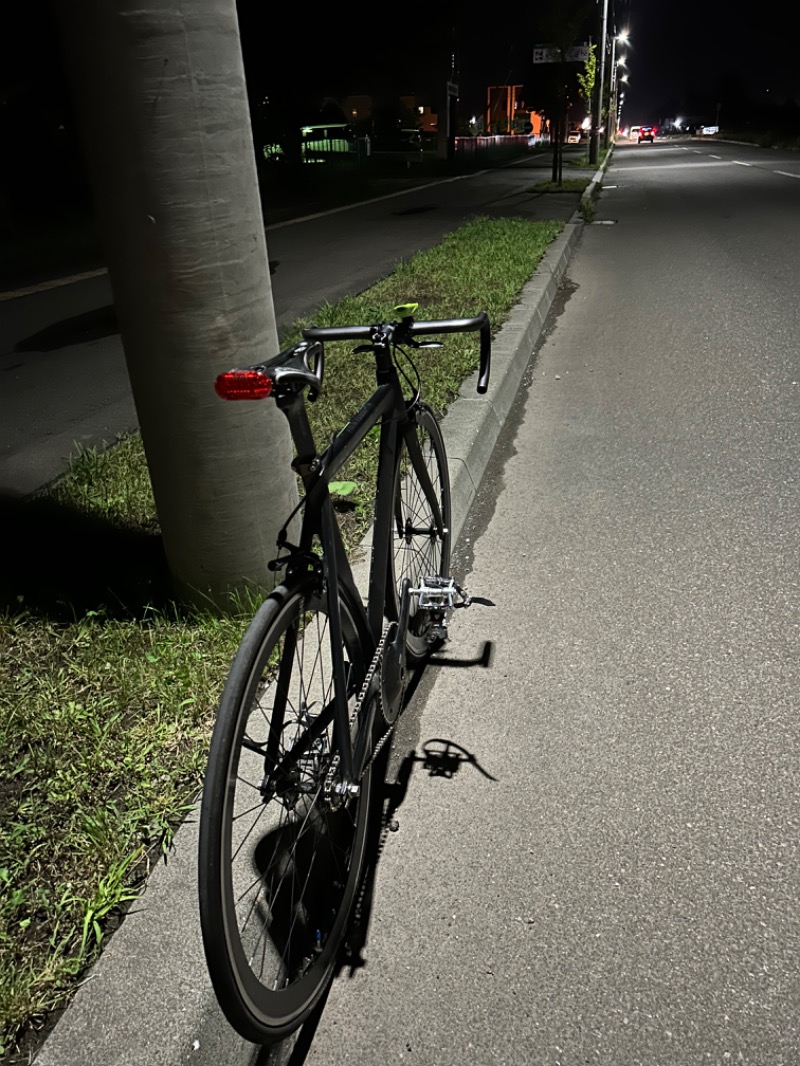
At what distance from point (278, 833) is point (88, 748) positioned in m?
0.72

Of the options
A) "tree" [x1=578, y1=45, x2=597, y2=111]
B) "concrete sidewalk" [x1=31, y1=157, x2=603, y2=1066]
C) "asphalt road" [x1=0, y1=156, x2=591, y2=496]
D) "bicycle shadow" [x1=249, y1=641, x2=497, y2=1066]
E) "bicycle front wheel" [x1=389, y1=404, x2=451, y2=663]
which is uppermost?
"tree" [x1=578, y1=45, x2=597, y2=111]

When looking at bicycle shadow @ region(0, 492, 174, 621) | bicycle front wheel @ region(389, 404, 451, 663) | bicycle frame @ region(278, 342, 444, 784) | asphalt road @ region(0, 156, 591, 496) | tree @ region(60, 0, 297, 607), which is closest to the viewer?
bicycle frame @ region(278, 342, 444, 784)

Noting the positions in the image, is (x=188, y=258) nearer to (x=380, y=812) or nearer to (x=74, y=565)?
(x=74, y=565)

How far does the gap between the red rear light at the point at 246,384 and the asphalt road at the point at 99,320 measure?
3212 millimetres

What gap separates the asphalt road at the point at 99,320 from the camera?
527 cm

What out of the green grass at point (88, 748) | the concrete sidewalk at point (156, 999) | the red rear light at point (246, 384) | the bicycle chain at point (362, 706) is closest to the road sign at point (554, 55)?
the green grass at point (88, 748)

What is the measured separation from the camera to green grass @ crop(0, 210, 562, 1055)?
1.83m

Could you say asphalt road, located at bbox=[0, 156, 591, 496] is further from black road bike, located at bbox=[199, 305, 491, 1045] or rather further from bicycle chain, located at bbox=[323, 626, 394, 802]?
bicycle chain, located at bbox=[323, 626, 394, 802]

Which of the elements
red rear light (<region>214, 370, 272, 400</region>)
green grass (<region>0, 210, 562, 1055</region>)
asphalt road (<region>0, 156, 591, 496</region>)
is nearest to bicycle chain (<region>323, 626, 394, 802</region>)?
green grass (<region>0, 210, 562, 1055</region>)

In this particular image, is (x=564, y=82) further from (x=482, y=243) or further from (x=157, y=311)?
(x=157, y=311)

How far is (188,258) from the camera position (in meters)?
2.47

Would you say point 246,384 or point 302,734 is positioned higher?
point 246,384

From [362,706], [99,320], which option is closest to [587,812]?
[362,706]

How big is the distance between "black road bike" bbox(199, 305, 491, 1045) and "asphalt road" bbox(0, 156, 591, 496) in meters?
2.87
